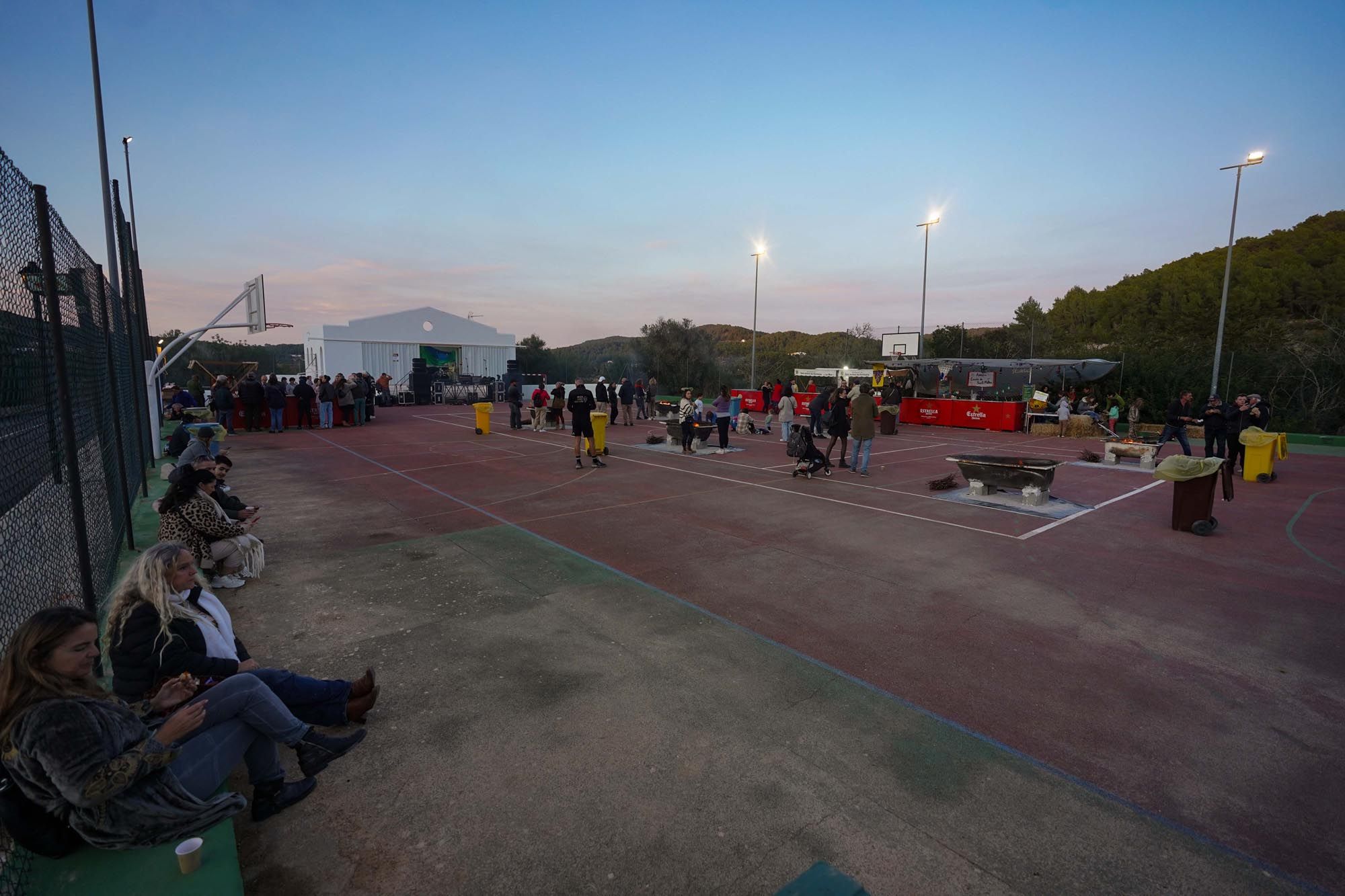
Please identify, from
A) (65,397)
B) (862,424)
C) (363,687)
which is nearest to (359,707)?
(363,687)

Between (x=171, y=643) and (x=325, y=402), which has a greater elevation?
(x=325, y=402)

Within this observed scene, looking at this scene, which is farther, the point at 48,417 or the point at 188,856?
the point at 48,417

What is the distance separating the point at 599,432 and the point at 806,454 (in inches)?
198

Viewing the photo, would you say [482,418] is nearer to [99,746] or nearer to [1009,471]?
[1009,471]

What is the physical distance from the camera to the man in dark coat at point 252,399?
19734 millimetres

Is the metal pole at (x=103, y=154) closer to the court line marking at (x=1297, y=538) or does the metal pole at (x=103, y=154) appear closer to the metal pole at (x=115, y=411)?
the metal pole at (x=115, y=411)

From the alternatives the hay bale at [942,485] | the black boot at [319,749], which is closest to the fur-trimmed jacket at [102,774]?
the black boot at [319,749]

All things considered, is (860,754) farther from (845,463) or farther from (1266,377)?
(1266,377)

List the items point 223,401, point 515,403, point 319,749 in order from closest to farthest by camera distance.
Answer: point 319,749, point 223,401, point 515,403

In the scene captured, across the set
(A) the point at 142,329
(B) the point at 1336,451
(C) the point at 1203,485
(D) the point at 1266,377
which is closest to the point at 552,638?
(C) the point at 1203,485

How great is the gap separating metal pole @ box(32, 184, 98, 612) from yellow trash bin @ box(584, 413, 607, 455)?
9.79 meters

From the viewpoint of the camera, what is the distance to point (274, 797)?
3.08 meters

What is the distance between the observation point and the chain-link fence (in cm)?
357

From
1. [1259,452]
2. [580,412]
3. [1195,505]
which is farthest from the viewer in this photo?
[580,412]
